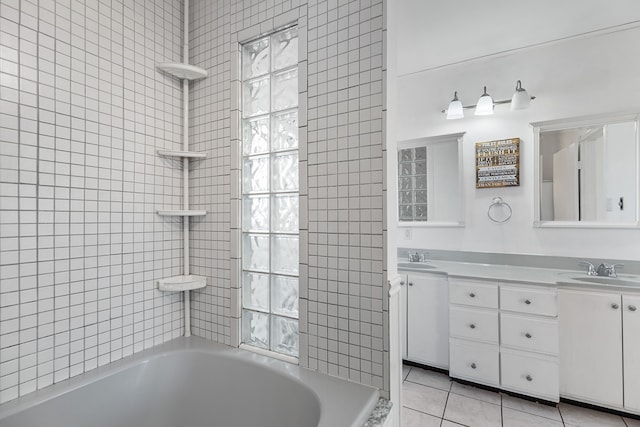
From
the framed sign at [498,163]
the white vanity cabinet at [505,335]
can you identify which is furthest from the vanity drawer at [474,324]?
the framed sign at [498,163]

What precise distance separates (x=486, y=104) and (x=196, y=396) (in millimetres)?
2873

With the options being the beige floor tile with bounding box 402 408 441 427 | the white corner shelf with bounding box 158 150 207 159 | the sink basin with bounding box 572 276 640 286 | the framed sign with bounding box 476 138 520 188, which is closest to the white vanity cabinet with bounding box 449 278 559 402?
the sink basin with bounding box 572 276 640 286

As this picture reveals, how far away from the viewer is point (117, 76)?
1500mm

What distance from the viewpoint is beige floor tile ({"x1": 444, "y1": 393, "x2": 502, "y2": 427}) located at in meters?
1.94

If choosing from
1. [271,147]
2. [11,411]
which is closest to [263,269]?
[271,147]

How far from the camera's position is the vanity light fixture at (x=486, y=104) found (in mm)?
2393

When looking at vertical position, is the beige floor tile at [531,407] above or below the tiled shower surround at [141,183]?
below

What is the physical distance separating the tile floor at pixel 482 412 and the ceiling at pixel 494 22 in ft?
8.23

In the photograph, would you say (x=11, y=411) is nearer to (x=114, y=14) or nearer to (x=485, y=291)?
(x=114, y=14)

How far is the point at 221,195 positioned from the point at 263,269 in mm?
477

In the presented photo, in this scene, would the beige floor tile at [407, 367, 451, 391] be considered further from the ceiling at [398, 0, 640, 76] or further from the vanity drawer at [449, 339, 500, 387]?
the ceiling at [398, 0, 640, 76]

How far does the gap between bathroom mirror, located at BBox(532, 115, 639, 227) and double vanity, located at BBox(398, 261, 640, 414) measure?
45cm

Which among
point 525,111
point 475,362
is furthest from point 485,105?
point 475,362

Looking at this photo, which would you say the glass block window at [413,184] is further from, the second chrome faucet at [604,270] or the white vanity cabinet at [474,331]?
the second chrome faucet at [604,270]
